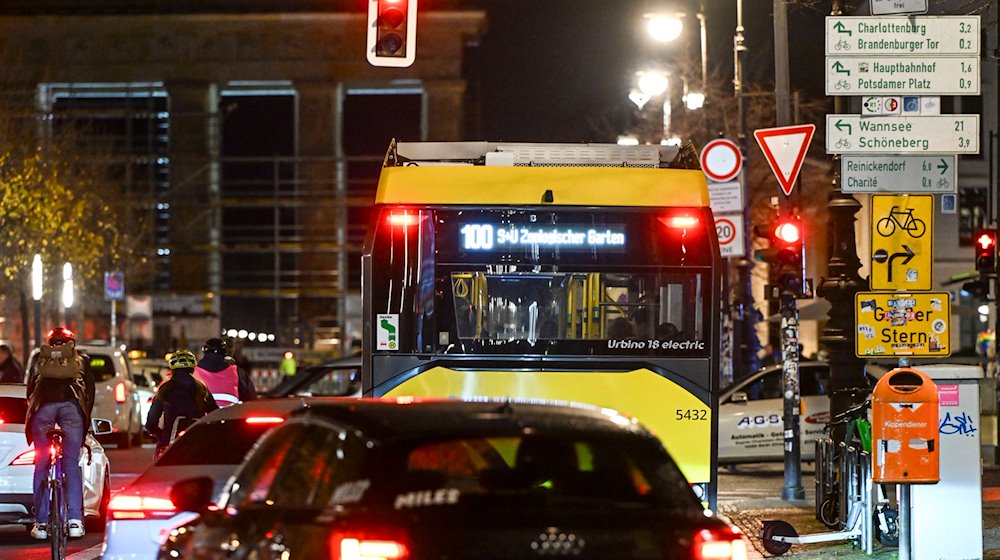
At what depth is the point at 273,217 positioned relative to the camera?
63875mm

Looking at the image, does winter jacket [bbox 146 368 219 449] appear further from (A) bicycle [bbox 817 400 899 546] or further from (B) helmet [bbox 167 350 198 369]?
(A) bicycle [bbox 817 400 899 546]

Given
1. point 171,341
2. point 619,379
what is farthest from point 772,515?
point 171,341

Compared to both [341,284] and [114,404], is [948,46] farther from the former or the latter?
[341,284]

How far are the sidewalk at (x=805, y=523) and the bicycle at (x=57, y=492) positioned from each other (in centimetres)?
518

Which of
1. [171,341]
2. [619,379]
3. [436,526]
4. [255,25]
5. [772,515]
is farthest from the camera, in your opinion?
[255,25]

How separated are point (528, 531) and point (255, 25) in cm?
5825

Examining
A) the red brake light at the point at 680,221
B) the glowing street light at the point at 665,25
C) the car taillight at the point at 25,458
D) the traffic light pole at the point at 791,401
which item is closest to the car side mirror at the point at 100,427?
the car taillight at the point at 25,458

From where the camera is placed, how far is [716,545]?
5.94 metres

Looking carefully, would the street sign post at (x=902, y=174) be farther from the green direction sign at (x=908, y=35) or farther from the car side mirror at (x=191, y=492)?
the car side mirror at (x=191, y=492)

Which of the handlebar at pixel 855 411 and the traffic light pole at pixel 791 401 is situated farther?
the traffic light pole at pixel 791 401

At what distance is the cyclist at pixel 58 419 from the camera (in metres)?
13.1

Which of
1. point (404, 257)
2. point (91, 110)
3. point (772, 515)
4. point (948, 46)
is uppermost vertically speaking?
point (91, 110)

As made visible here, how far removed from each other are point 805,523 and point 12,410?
6.97m

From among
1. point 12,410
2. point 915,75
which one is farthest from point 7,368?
point 915,75
